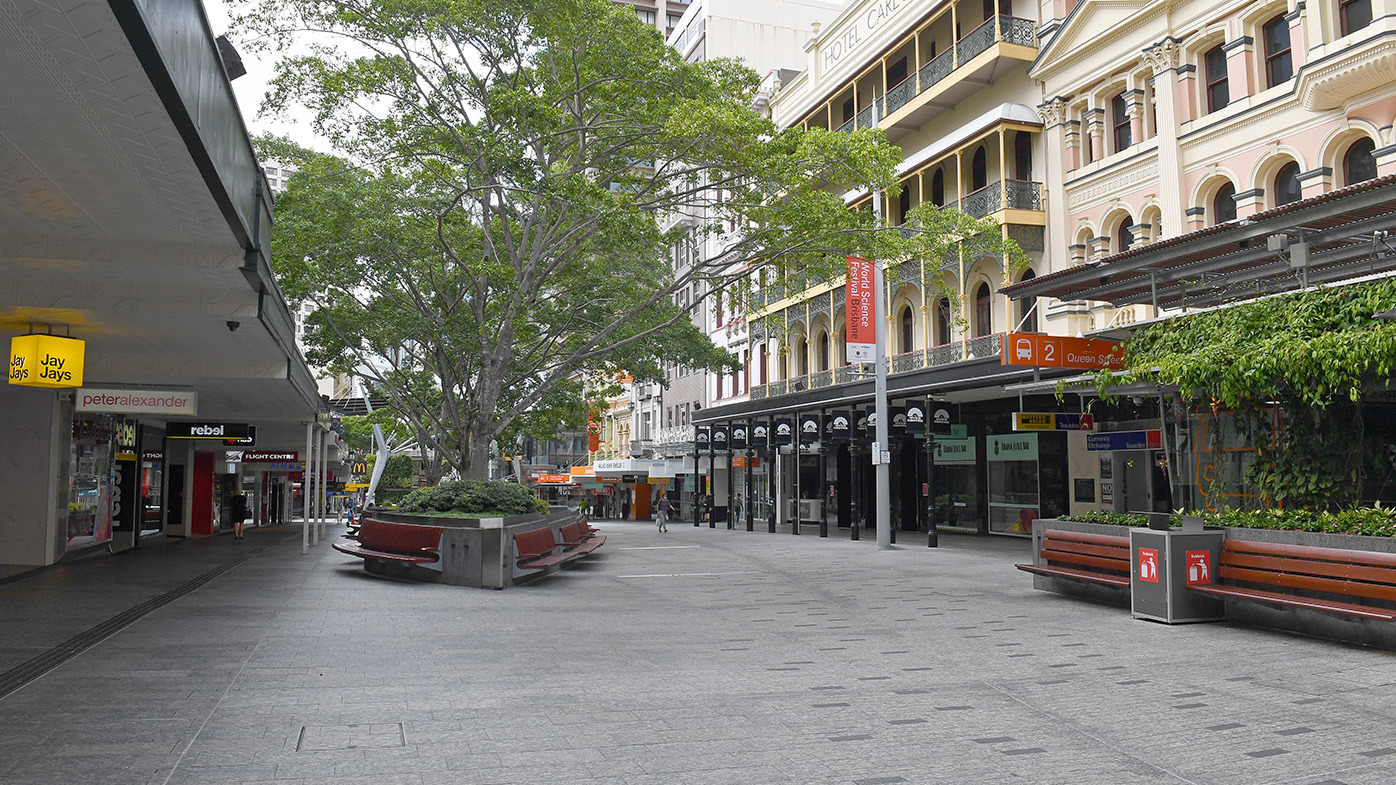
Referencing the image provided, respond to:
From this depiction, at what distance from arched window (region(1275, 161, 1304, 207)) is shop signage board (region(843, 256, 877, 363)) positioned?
8.97 meters

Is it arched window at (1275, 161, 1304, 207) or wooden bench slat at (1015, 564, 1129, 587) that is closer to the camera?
wooden bench slat at (1015, 564, 1129, 587)

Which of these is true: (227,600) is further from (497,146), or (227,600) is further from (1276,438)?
(1276,438)

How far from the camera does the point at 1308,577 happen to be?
1001 centimetres

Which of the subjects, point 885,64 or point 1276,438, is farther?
point 885,64

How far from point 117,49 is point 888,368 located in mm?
26948

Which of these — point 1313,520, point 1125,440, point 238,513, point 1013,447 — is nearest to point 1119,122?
point 1125,440

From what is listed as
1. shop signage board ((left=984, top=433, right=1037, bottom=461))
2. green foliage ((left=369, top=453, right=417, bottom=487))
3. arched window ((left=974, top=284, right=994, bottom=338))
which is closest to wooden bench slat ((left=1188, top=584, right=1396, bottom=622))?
arched window ((left=974, top=284, right=994, bottom=338))

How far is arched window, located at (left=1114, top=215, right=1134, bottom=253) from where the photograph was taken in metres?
24.3

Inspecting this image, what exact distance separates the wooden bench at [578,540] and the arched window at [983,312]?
38.8 feet

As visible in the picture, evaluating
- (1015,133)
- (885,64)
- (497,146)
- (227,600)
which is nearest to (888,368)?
(1015,133)

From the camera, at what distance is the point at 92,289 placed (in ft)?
38.9

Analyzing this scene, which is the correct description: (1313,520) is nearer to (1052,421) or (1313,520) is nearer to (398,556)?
(1052,421)

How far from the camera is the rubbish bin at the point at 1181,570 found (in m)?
11.1

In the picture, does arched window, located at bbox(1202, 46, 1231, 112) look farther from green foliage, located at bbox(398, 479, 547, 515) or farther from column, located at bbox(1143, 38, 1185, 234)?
green foliage, located at bbox(398, 479, 547, 515)
